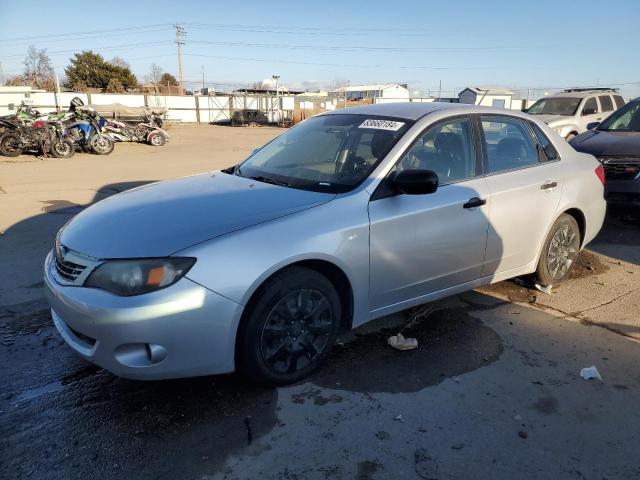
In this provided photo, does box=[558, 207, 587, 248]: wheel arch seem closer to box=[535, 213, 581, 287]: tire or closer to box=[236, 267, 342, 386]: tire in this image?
box=[535, 213, 581, 287]: tire

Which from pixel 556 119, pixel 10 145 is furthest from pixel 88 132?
pixel 556 119

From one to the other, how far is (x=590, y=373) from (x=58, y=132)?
1592 cm

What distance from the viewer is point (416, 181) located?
323 centimetres

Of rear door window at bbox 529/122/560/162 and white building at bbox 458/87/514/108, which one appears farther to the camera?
white building at bbox 458/87/514/108

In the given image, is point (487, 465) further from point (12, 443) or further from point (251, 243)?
point (12, 443)

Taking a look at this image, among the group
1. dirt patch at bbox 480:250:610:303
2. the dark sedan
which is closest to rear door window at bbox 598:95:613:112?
the dark sedan

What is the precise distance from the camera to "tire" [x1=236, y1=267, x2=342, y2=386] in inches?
112

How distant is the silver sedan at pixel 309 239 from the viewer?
2.64 metres

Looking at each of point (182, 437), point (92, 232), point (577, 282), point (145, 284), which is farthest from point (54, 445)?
point (577, 282)

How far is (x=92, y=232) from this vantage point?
3012 millimetres

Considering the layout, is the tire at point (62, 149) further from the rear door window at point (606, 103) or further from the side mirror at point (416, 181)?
the rear door window at point (606, 103)

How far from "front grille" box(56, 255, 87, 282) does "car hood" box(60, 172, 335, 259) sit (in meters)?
0.09

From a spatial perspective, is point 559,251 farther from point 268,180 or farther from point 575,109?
point 575,109

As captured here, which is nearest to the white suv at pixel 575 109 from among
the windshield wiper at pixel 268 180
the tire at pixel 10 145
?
the windshield wiper at pixel 268 180
